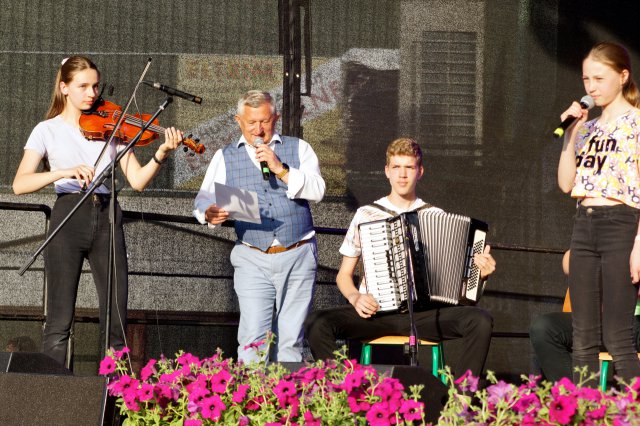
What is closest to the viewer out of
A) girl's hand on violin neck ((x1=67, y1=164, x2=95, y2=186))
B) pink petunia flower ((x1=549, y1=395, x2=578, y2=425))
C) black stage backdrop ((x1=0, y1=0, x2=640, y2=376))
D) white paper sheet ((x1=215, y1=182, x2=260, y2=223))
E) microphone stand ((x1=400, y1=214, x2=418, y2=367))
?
pink petunia flower ((x1=549, y1=395, x2=578, y2=425))

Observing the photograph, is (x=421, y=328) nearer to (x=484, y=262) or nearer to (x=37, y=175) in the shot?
(x=484, y=262)

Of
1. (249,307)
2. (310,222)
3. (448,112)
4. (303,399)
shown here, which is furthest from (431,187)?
(303,399)

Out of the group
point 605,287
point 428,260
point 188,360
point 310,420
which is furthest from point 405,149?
point 310,420

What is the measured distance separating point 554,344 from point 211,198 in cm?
145

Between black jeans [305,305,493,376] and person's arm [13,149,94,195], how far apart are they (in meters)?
1.05

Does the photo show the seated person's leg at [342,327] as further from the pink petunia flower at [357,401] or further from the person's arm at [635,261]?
the pink petunia flower at [357,401]

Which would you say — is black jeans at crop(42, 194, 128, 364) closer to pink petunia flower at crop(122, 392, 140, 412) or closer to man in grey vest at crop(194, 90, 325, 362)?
man in grey vest at crop(194, 90, 325, 362)

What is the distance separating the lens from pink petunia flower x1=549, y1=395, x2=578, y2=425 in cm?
188

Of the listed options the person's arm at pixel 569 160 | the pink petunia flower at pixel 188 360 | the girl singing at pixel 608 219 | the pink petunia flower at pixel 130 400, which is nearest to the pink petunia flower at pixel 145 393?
the pink petunia flower at pixel 130 400

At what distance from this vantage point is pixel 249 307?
149 inches

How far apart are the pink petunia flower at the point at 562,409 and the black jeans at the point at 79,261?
6.95 ft

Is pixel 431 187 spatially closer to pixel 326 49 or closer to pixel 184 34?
pixel 326 49

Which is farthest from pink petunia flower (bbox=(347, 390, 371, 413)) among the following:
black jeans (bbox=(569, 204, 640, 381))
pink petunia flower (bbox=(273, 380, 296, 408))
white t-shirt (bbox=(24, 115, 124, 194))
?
white t-shirt (bbox=(24, 115, 124, 194))

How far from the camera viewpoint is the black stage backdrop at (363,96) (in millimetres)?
4812
